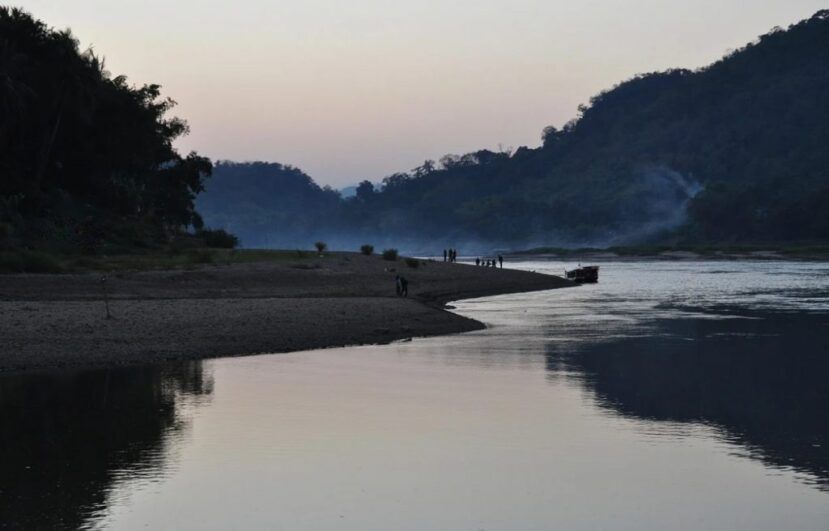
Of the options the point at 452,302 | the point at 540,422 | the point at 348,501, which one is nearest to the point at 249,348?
→ the point at 540,422

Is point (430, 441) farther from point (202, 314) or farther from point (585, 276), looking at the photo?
point (585, 276)

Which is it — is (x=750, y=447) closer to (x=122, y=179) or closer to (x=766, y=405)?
(x=766, y=405)

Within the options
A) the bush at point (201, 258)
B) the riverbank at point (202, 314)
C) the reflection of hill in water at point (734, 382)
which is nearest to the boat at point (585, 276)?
the riverbank at point (202, 314)

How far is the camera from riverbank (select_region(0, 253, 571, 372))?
33.8 metres

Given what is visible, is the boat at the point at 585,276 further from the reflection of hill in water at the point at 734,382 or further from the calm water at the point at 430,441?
the calm water at the point at 430,441

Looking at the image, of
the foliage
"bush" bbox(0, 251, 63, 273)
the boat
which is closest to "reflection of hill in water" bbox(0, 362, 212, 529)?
"bush" bbox(0, 251, 63, 273)

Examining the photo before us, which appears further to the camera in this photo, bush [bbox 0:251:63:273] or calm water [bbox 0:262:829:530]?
bush [bbox 0:251:63:273]

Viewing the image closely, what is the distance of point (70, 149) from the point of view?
268ft

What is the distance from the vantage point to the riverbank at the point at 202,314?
3375cm

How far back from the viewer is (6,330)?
3447cm

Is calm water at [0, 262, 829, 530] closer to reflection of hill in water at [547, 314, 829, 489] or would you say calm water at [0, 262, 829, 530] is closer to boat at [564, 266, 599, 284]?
reflection of hill in water at [547, 314, 829, 489]

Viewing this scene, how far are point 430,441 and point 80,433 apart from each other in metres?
7.32

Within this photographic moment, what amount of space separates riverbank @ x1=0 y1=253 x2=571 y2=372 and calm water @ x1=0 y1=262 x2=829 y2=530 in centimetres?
229

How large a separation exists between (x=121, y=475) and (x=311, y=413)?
7.07m
